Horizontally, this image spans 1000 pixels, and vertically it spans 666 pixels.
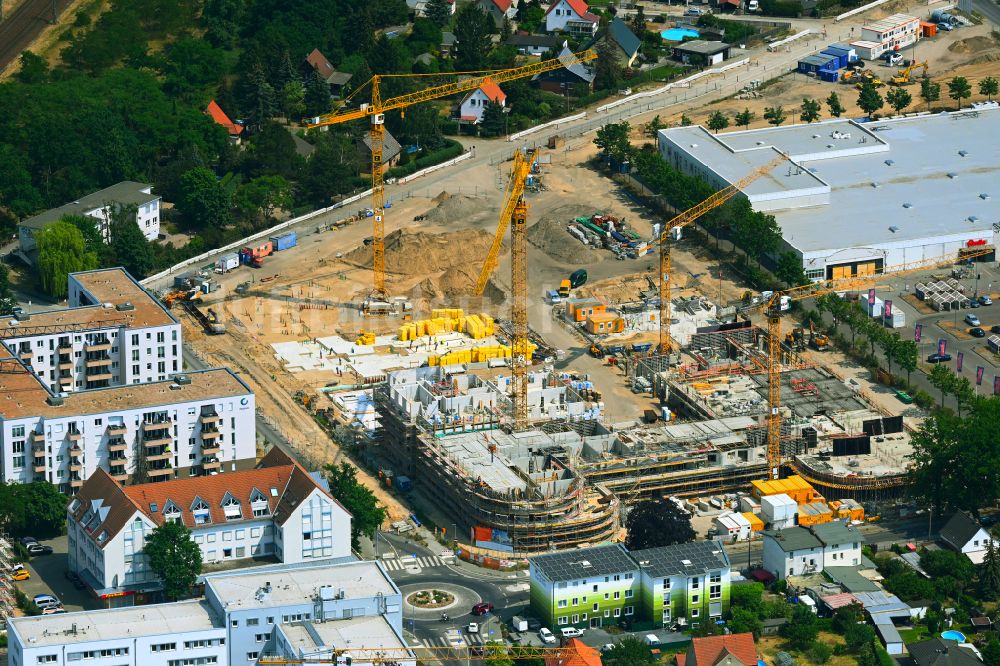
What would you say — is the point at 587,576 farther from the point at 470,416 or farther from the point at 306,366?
the point at 306,366

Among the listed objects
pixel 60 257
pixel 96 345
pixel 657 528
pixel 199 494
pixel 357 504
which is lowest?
pixel 60 257

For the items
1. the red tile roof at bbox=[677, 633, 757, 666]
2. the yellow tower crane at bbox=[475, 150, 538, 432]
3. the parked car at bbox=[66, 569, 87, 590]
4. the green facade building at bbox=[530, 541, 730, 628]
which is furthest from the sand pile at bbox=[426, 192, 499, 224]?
the red tile roof at bbox=[677, 633, 757, 666]

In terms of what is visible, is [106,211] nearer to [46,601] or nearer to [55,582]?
[55,582]

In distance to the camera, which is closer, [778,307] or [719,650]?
[719,650]

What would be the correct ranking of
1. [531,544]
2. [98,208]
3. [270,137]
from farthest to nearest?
[270,137] < [98,208] < [531,544]

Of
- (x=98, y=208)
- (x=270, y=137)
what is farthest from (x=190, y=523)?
(x=270, y=137)

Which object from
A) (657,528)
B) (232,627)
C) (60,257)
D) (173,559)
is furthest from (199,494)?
(60,257)

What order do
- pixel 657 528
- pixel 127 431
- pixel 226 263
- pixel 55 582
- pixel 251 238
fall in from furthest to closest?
pixel 251 238
pixel 226 263
pixel 127 431
pixel 55 582
pixel 657 528
